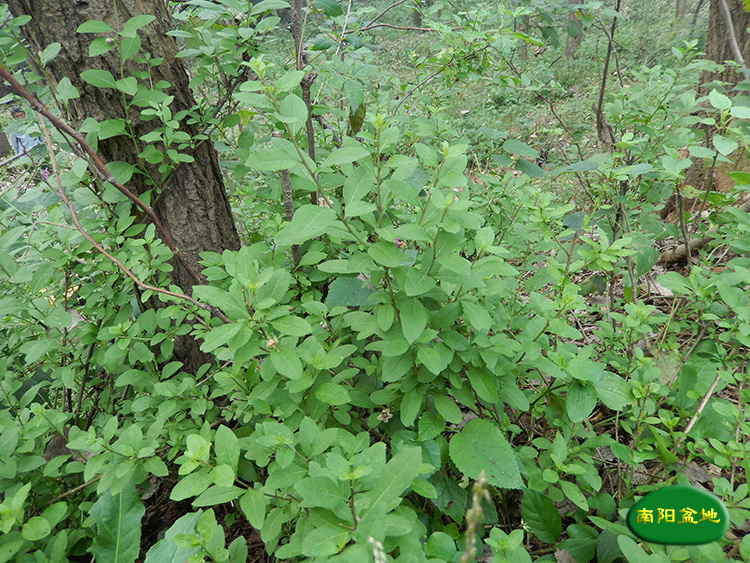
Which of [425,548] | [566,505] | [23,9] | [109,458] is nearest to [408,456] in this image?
[425,548]

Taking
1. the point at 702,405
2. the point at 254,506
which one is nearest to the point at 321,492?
the point at 254,506

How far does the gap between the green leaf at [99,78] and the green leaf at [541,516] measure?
7.02ft

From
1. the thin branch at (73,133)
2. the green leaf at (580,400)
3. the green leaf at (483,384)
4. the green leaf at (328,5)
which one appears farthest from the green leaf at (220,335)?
the green leaf at (328,5)

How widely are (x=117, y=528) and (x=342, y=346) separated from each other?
104cm

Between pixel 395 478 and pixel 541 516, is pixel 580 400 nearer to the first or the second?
pixel 541 516

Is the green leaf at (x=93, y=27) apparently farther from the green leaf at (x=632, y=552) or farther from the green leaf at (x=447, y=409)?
the green leaf at (x=632, y=552)

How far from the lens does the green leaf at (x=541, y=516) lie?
4.74ft

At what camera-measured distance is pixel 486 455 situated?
1.29m

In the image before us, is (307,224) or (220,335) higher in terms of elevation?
(307,224)

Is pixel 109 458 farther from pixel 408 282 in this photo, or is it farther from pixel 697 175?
pixel 697 175

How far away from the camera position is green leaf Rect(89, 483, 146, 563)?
4.78 feet

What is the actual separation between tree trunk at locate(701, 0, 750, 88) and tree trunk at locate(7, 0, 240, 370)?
142 inches

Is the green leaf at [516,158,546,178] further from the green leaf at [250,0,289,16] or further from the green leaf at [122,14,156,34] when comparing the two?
the green leaf at [122,14,156,34]

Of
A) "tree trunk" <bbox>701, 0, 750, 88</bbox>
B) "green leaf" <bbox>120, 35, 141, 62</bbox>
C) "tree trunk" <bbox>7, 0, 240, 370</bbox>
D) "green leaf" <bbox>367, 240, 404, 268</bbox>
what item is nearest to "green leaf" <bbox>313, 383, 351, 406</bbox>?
"green leaf" <bbox>367, 240, 404, 268</bbox>
